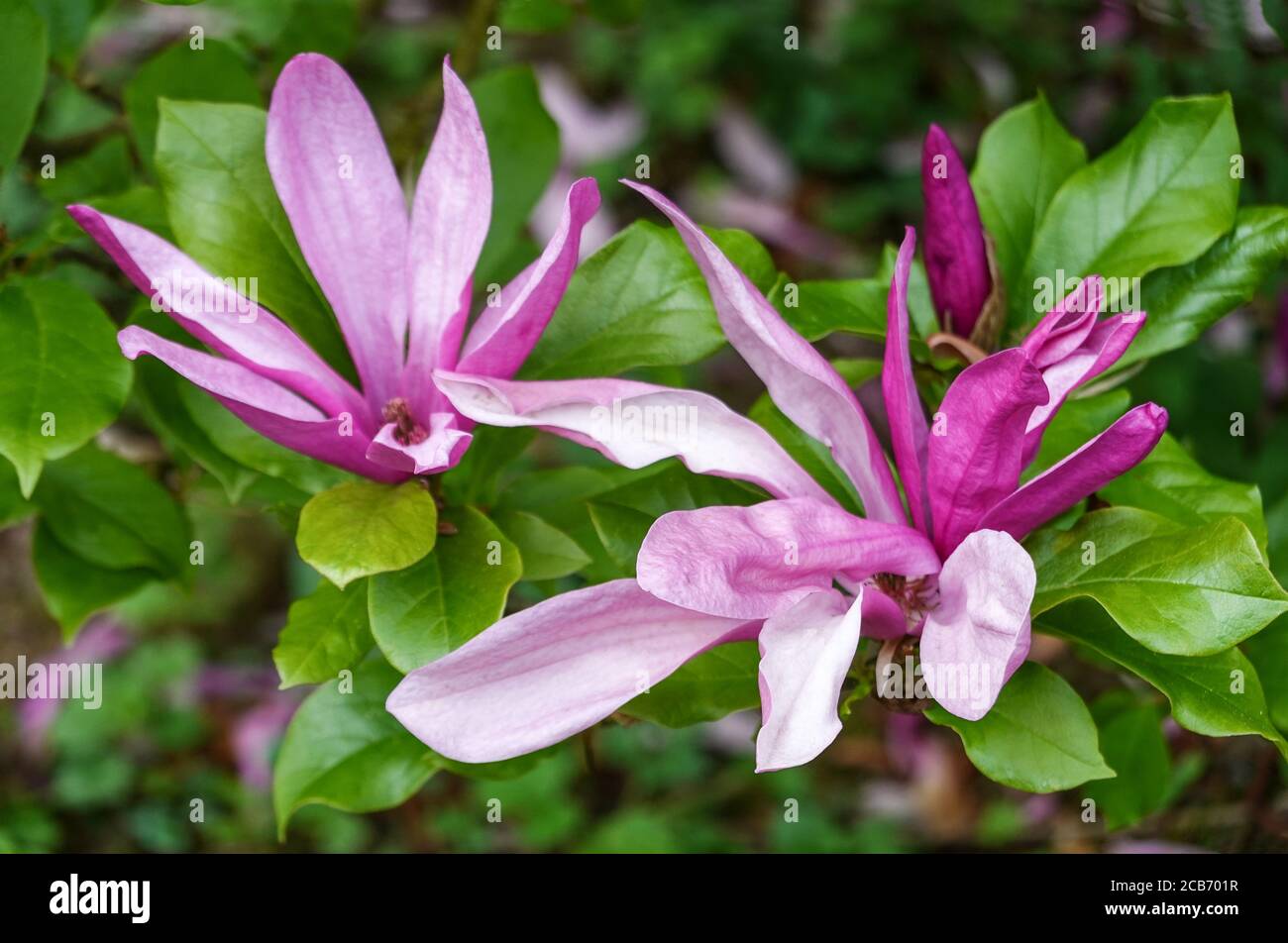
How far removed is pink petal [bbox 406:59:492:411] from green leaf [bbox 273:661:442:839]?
0.92 feet

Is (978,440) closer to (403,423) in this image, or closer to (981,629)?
(981,629)

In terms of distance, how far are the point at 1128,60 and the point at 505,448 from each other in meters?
1.32

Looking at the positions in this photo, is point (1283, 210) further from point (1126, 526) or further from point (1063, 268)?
point (1126, 526)

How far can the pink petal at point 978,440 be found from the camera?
33.2 inches

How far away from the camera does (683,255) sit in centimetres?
110

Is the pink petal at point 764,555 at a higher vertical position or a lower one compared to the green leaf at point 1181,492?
lower

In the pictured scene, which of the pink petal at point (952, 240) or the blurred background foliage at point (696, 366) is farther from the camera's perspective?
the blurred background foliage at point (696, 366)

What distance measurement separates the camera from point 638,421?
0.92 m

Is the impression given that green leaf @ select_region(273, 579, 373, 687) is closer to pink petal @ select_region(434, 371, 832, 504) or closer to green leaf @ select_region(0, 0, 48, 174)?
pink petal @ select_region(434, 371, 832, 504)

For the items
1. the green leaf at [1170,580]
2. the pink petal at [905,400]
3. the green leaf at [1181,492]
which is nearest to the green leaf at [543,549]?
the pink petal at [905,400]

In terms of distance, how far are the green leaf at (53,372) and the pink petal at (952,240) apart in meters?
0.70

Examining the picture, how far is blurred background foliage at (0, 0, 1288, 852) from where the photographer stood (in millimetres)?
1617

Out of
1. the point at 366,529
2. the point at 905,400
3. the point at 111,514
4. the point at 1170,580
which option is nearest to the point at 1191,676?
the point at 1170,580

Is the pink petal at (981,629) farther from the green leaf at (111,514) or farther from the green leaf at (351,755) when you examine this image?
the green leaf at (111,514)
